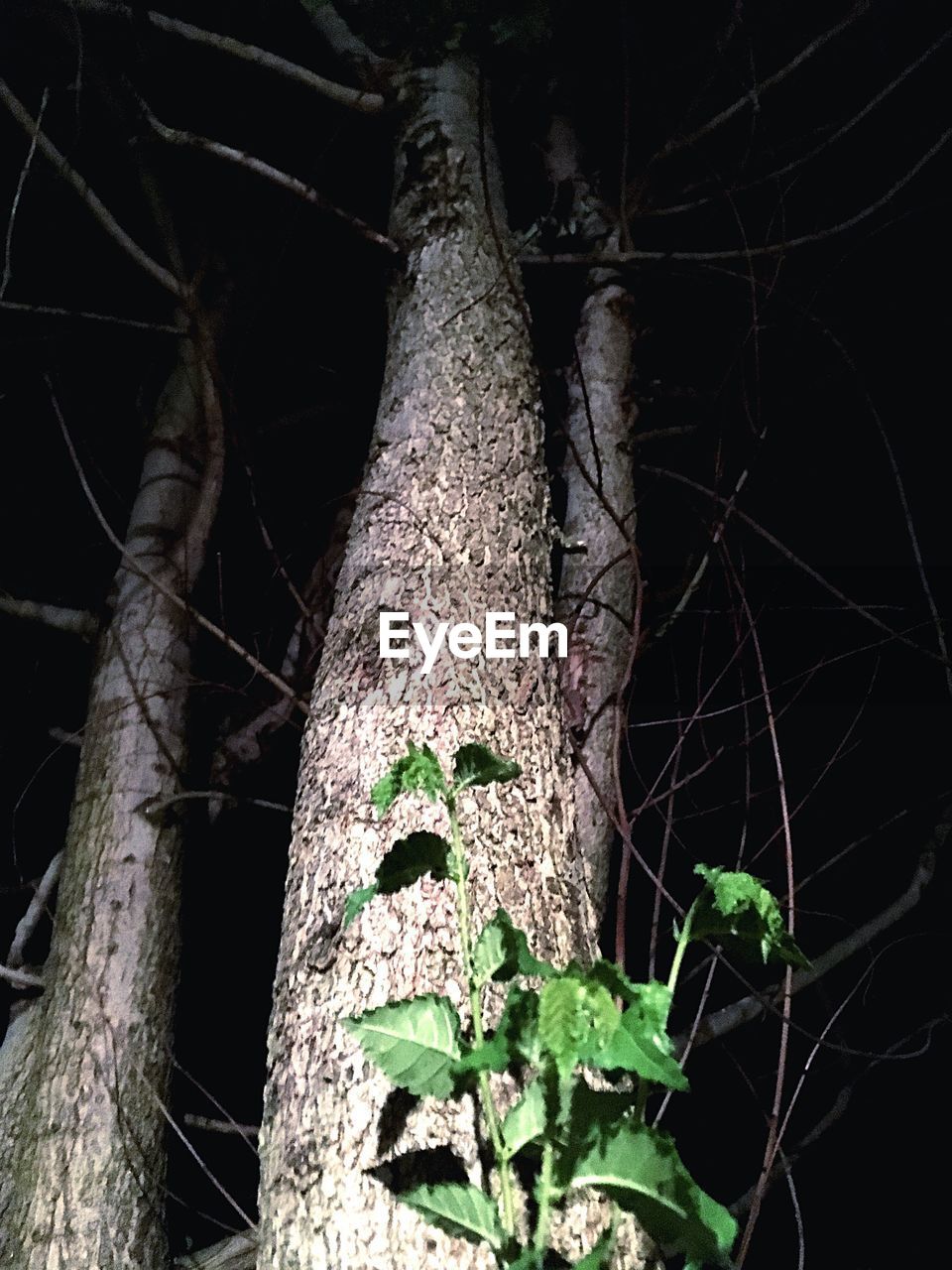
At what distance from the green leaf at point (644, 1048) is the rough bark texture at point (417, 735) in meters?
0.27

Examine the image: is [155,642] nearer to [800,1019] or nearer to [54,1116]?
[54,1116]

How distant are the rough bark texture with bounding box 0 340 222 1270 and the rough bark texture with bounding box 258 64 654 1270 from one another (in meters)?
0.72

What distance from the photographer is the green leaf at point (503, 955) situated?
0.64m

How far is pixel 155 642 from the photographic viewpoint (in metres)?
1.87

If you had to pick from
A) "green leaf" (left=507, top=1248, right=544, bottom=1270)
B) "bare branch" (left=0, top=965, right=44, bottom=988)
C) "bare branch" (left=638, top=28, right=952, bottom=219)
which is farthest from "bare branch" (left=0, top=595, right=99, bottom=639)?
"green leaf" (left=507, top=1248, right=544, bottom=1270)

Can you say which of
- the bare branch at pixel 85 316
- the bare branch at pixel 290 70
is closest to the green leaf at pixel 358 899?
the bare branch at pixel 85 316

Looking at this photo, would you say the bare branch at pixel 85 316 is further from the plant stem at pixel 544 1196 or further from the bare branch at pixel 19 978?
the plant stem at pixel 544 1196

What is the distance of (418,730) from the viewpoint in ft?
3.42

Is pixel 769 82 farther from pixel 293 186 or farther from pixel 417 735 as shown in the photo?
pixel 417 735

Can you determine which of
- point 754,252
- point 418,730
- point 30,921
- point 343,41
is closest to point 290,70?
point 343,41

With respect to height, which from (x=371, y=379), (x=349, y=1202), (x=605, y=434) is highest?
(x=371, y=379)

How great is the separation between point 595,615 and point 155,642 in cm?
94

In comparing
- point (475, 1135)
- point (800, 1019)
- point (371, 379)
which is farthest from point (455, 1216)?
point (371, 379)

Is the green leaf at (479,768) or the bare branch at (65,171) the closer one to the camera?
the green leaf at (479,768)
